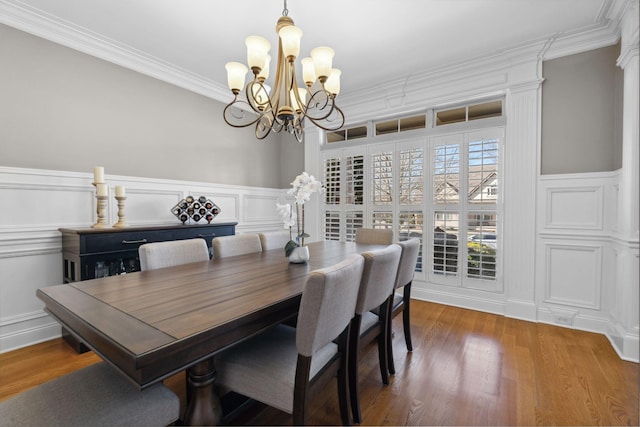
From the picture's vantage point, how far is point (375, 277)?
4.80 feet

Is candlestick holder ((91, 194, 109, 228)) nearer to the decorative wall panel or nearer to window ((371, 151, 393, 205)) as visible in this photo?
window ((371, 151, 393, 205))

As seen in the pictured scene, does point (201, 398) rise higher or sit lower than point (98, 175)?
lower

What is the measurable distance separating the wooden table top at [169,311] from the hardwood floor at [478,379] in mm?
711

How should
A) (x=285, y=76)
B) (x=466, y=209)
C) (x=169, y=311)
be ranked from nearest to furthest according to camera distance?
(x=169, y=311)
(x=285, y=76)
(x=466, y=209)

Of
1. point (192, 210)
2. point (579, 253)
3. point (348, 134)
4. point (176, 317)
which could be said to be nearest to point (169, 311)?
point (176, 317)

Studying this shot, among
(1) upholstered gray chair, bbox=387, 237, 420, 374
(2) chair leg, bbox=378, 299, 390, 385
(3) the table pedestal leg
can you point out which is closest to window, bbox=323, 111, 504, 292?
(1) upholstered gray chair, bbox=387, 237, 420, 374

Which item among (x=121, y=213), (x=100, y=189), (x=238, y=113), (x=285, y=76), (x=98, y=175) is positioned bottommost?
(x=121, y=213)

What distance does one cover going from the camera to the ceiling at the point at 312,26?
2227 millimetres

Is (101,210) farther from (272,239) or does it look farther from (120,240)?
(272,239)

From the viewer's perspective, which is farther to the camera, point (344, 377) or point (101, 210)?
point (101, 210)

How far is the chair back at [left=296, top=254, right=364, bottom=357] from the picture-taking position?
1026mm

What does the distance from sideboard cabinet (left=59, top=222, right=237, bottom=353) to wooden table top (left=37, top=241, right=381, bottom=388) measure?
104 centimetres

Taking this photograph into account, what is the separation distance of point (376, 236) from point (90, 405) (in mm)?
2455

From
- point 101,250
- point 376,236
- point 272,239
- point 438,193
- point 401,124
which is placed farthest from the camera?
point 401,124
